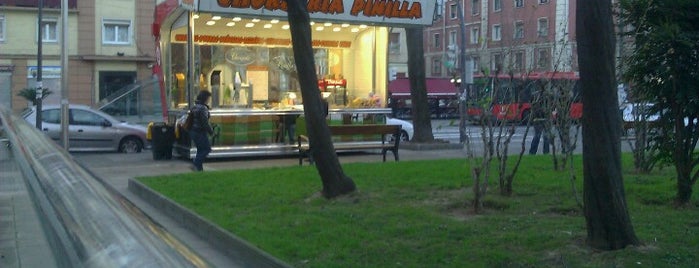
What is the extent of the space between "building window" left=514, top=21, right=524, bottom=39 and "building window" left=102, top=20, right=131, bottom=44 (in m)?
32.7

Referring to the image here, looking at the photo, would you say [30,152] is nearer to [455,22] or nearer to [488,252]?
[488,252]

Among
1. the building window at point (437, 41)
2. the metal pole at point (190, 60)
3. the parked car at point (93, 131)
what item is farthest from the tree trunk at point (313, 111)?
the building window at point (437, 41)

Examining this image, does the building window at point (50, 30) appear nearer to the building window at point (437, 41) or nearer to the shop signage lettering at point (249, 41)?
the shop signage lettering at point (249, 41)

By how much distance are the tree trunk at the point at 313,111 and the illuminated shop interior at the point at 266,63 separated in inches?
341

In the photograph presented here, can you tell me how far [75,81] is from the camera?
44.6 m

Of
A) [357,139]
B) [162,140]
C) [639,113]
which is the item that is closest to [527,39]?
[639,113]

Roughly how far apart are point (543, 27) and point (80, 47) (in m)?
31.6

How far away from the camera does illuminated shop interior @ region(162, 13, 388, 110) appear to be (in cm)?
2150

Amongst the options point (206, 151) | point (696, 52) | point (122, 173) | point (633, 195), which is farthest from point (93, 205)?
point (122, 173)

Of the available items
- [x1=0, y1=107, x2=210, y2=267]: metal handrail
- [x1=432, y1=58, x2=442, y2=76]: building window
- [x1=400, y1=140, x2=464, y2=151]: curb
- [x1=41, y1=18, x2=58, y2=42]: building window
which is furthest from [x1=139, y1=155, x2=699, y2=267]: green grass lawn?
[x1=432, y1=58, x2=442, y2=76]: building window

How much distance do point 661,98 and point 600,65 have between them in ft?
7.75

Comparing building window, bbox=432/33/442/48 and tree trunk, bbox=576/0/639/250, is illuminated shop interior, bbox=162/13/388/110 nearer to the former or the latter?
tree trunk, bbox=576/0/639/250

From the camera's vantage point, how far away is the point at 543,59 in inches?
586

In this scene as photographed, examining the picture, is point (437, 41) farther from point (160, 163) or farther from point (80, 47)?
point (160, 163)
